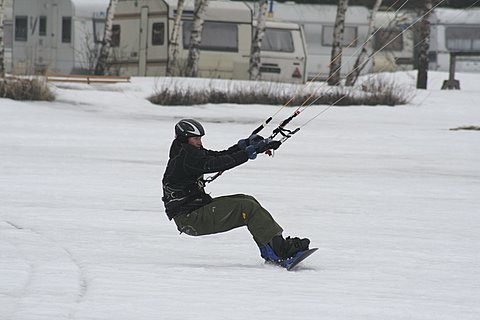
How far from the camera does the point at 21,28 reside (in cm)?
3528

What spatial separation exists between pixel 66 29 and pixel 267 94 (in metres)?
9.14

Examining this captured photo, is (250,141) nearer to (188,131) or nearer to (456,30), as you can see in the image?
(188,131)

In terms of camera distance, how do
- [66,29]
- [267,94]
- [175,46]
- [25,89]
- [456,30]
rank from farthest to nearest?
[456,30] → [66,29] → [175,46] → [267,94] → [25,89]

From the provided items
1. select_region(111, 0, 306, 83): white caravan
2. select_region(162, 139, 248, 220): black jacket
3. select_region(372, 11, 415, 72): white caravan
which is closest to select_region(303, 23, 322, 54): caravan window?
select_region(372, 11, 415, 72): white caravan

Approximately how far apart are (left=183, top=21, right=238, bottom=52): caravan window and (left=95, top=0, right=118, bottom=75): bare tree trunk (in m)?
2.55

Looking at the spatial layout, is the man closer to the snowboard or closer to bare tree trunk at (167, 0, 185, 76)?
the snowboard

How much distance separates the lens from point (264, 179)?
1614 centimetres

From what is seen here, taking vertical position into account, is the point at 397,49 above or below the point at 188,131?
above

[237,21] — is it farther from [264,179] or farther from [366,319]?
[366,319]

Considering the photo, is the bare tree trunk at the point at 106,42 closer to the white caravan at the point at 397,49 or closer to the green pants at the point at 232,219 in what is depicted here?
the white caravan at the point at 397,49

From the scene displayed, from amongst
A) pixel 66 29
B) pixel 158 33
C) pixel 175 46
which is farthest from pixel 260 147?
pixel 66 29

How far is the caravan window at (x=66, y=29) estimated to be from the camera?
112 feet

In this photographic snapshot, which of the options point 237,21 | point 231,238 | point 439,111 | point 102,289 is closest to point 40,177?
point 231,238

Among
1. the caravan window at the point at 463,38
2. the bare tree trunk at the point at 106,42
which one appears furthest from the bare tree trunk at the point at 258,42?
the caravan window at the point at 463,38
